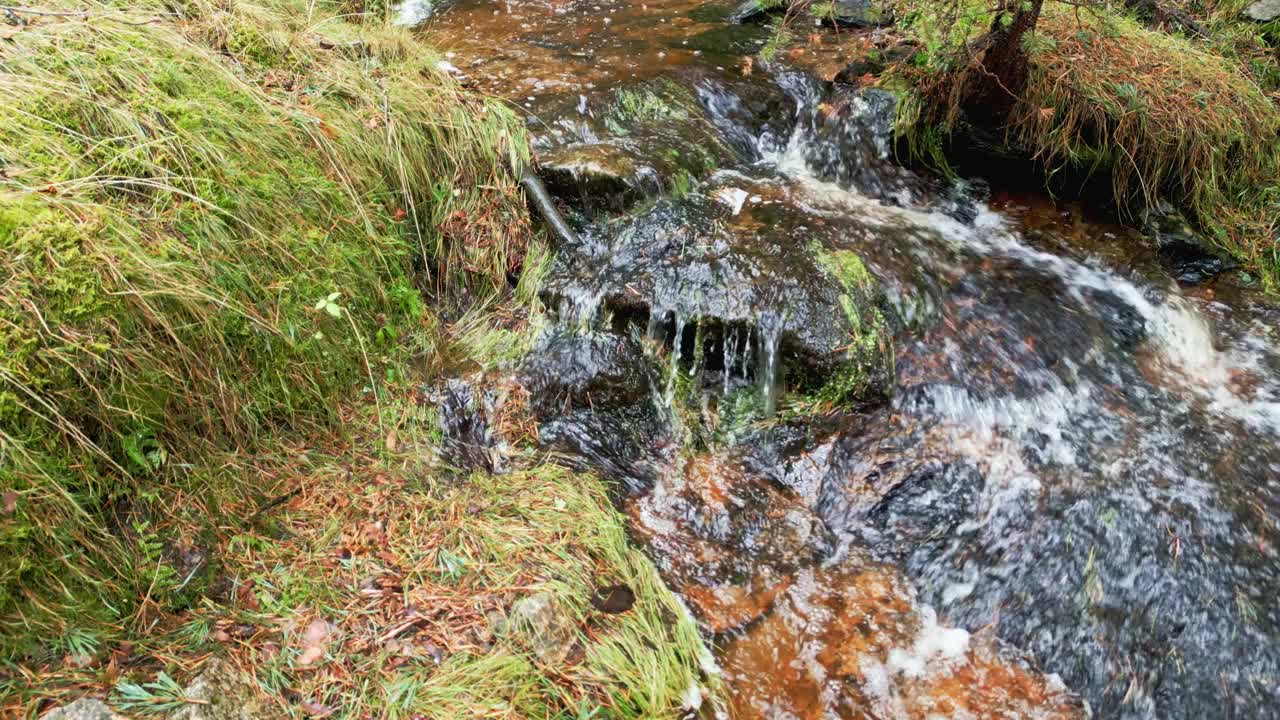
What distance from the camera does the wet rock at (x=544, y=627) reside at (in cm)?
255

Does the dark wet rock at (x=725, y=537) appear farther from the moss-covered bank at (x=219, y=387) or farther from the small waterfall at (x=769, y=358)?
the small waterfall at (x=769, y=358)

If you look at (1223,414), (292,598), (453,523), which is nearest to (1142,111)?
(1223,414)

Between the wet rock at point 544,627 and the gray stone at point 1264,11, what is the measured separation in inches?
286

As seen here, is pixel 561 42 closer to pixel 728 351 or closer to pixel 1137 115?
pixel 728 351

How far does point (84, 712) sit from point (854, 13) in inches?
299

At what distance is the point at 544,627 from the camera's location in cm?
259

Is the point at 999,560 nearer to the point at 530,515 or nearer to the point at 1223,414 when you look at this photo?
the point at 1223,414

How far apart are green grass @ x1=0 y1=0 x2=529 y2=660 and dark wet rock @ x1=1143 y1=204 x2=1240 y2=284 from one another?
15.2 feet

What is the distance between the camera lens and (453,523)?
2.97 m

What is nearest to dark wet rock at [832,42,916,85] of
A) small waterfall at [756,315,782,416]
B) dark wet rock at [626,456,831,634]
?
small waterfall at [756,315,782,416]

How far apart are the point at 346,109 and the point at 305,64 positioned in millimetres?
456

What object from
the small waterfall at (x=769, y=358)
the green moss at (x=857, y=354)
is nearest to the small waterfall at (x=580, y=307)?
the small waterfall at (x=769, y=358)

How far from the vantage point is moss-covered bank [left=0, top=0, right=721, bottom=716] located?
2289 mm

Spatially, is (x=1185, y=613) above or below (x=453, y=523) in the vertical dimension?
below
